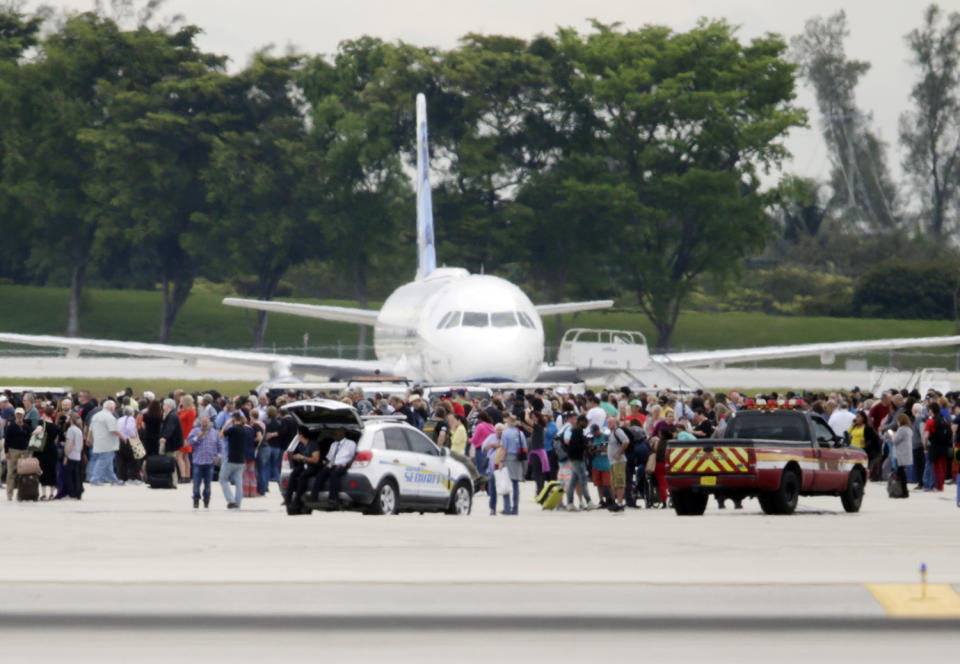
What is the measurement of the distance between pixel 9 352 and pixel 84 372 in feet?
50.0

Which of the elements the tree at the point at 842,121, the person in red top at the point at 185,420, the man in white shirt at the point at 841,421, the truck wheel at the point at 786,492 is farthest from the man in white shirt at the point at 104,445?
the tree at the point at 842,121

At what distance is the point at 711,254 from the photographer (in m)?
86.1

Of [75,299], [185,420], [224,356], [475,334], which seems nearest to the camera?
[185,420]

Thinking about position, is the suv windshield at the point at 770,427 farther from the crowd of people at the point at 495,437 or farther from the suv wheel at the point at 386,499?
the suv wheel at the point at 386,499

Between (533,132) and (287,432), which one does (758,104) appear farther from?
(287,432)

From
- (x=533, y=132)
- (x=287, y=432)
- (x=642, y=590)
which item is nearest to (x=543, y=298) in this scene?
(x=533, y=132)

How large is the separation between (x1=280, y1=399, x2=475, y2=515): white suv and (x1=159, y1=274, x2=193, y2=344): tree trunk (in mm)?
67790

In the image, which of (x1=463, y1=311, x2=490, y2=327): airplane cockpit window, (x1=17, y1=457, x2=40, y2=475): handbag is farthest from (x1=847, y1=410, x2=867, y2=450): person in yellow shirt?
(x1=17, y1=457, x2=40, y2=475): handbag

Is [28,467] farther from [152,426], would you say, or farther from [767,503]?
[767,503]

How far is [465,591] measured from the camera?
48.2 ft

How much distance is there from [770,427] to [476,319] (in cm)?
1665

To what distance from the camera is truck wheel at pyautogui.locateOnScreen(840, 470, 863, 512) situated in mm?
25438

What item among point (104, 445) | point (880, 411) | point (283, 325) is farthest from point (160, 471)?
point (283, 325)

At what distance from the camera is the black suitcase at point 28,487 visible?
26.8 m
